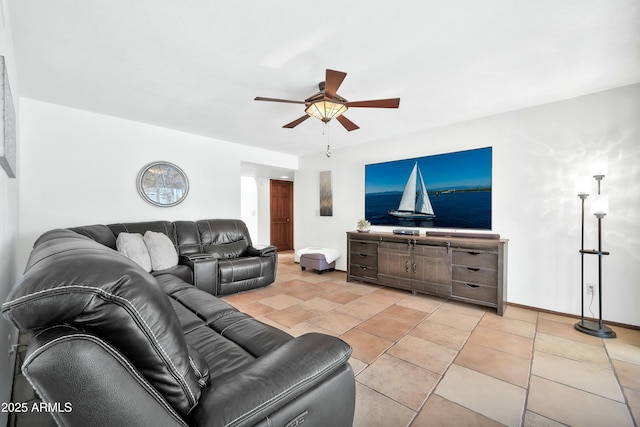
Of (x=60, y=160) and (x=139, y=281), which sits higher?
(x=60, y=160)

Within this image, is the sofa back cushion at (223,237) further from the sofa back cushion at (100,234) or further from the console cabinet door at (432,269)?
the console cabinet door at (432,269)

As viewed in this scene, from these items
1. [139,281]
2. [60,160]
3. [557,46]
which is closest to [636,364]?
[557,46]

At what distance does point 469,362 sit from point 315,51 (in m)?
2.73

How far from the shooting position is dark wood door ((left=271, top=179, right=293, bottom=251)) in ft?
24.9

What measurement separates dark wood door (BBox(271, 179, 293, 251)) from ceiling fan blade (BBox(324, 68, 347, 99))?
5.46 meters

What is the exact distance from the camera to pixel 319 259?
490 cm

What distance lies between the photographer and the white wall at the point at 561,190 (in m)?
2.72

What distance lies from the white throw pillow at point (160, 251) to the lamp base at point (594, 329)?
4563 millimetres

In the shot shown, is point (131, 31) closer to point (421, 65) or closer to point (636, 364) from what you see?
point (421, 65)

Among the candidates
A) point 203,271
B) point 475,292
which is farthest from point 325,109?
point 475,292

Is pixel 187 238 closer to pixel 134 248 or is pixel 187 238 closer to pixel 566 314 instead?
pixel 134 248

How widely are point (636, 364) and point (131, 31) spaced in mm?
4521

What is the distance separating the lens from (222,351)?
4.48ft

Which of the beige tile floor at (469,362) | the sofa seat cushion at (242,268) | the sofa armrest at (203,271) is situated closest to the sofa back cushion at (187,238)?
the sofa armrest at (203,271)
